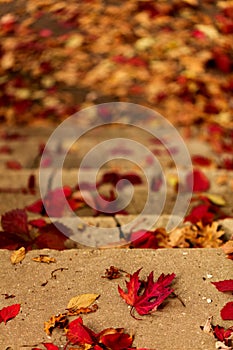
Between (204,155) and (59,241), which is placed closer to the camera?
(59,241)

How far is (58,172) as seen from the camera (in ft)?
11.8

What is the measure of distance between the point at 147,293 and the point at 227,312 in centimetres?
26

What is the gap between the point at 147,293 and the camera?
6.39 feet

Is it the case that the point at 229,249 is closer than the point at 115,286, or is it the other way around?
the point at 115,286

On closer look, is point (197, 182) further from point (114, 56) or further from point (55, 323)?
point (114, 56)

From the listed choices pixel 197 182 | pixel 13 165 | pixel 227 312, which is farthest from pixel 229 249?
pixel 13 165

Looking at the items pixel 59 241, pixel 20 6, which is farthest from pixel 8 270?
pixel 20 6

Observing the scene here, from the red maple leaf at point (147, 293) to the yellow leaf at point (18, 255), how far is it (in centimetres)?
44

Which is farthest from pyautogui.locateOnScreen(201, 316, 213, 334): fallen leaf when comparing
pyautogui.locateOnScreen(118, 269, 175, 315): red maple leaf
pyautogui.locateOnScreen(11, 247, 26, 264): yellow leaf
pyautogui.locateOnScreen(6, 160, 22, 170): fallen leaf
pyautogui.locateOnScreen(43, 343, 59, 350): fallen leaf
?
pyautogui.locateOnScreen(6, 160, 22, 170): fallen leaf

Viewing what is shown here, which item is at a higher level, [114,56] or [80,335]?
[80,335]

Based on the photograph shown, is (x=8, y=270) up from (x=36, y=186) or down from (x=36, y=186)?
up

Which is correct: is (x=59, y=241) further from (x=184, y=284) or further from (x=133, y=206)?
(x=133, y=206)

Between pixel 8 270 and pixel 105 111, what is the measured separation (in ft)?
10.4

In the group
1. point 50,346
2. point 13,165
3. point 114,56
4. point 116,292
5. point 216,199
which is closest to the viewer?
point 50,346
